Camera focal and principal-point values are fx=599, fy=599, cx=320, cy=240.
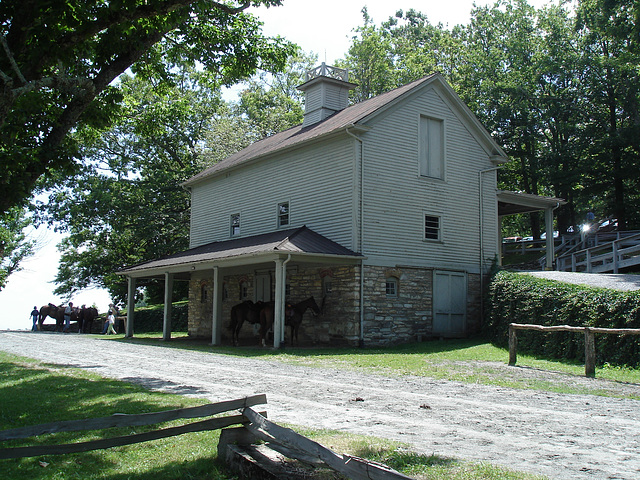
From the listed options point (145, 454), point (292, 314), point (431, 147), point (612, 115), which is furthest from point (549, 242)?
point (145, 454)

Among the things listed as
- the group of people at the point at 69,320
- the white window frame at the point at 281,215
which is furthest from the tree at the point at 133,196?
the white window frame at the point at 281,215

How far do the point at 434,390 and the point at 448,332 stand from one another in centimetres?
1211

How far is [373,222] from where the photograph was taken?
20016mm

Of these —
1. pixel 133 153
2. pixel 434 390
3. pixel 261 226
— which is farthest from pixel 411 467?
pixel 133 153

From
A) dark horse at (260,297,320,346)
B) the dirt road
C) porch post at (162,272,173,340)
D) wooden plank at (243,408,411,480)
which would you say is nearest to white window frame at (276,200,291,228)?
dark horse at (260,297,320,346)

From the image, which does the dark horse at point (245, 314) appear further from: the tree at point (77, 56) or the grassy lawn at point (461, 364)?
the tree at point (77, 56)

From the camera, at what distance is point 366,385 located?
10.4 meters

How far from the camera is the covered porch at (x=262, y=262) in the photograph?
17.8 metres

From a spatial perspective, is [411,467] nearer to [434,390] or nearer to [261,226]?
[434,390]

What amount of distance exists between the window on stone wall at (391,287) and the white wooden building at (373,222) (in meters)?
0.05

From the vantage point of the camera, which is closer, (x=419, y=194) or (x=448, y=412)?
(x=448, y=412)

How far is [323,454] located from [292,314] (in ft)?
49.3

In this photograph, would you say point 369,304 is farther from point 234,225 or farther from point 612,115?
point 612,115

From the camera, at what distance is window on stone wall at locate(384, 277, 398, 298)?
20.3m
